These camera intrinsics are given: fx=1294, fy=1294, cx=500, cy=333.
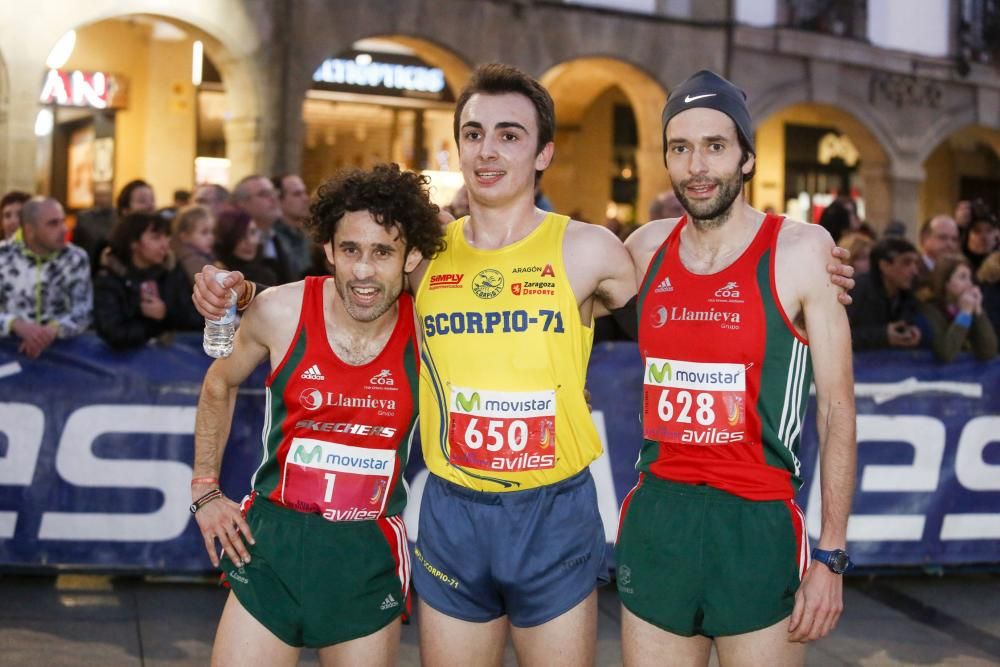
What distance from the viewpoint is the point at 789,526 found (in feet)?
12.3

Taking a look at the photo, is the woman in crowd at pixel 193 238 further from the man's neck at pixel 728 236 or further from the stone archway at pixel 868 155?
the stone archway at pixel 868 155

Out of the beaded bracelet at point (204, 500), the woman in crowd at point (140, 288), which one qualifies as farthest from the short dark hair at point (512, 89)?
the woman in crowd at point (140, 288)

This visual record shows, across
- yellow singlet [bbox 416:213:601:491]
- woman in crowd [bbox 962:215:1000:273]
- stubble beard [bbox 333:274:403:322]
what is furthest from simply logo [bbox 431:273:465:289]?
woman in crowd [bbox 962:215:1000:273]

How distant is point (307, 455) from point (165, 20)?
1184 centimetres

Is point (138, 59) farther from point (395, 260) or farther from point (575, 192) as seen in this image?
point (395, 260)

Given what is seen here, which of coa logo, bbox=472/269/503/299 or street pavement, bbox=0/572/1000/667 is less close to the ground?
coa logo, bbox=472/269/503/299

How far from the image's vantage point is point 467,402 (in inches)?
149

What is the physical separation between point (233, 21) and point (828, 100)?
978cm

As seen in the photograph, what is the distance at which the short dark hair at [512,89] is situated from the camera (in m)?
3.93

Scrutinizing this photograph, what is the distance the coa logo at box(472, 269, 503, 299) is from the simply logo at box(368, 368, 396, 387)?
355 millimetres

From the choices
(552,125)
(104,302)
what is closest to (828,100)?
(104,302)

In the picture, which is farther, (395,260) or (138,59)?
(138,59)

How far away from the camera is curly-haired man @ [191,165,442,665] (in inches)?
149

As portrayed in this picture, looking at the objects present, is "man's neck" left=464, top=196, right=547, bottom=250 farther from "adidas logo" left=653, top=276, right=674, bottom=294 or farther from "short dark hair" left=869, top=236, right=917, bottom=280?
"short dark hair" left=869, top=236, right=917, bottom=280
